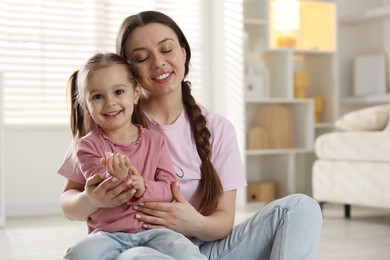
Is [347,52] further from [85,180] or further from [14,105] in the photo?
[85,180]

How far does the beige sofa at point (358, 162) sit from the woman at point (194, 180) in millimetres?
1739

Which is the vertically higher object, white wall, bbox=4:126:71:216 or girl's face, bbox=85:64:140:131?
girl's face, bbox=85:64:140:131

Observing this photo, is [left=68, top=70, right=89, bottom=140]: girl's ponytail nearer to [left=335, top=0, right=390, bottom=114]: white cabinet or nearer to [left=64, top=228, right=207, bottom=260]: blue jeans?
[left=64, top=228, right=207, bottom=260]: blue jeans

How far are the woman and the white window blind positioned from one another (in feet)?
8.04

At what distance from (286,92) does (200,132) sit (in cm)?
270

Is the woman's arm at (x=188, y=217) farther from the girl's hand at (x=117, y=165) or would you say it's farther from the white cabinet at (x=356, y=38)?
the white cabinet at (x=356, y=38)

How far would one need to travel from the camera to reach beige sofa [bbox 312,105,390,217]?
10.6ft

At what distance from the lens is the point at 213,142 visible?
1665mm

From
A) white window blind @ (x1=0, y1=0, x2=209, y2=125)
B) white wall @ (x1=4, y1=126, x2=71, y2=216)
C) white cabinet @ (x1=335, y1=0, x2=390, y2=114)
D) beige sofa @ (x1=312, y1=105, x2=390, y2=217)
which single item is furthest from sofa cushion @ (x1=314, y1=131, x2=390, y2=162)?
white wall @ (x1=4, y1=126, x2=71, y2=216)

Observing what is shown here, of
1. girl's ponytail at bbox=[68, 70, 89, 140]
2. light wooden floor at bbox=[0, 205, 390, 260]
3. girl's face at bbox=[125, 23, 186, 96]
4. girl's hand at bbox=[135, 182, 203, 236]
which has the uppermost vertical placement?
girl's face at bbox=[125, 23, 186, 96]

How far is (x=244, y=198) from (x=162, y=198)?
2697 mm

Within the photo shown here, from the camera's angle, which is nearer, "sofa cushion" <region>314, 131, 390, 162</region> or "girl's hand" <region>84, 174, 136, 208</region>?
"girl's hand" <region>84, 174, 136, 208</region>

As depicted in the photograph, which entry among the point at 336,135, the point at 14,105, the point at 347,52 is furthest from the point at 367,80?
the point at 14,105

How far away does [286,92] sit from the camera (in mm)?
4270
